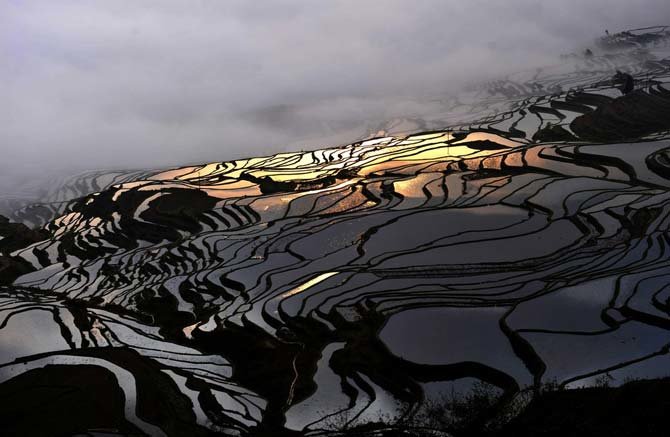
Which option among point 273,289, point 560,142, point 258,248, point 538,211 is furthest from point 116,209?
point 560,142

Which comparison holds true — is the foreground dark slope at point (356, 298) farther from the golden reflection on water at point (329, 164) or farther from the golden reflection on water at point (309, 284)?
the golden reflection on water at point (329, 164)

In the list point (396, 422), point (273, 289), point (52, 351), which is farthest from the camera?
point (273, 289)

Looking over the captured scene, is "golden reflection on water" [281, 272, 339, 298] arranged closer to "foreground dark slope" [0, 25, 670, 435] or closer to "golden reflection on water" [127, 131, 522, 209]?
"foreground dark slope" [0, 25, 670, 435]

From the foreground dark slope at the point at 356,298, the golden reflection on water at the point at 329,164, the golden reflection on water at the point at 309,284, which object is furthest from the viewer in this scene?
the golden reflection on water at the point at 329,164

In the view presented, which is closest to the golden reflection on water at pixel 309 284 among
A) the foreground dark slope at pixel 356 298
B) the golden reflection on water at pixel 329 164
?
the foreground dark slope at pixel 356 298

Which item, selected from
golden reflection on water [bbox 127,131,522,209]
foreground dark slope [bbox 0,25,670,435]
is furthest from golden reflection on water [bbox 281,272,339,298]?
golden reflection on water [bbox 127,131,522,209]

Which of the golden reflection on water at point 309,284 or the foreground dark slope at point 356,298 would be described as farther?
the golden reflection on water at point 309,284

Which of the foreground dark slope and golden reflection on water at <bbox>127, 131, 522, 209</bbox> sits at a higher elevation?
golden reflection on water at <bbox>127, 131, 522, 209</bbox>

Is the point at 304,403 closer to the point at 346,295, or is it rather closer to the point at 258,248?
the point at 346,295
